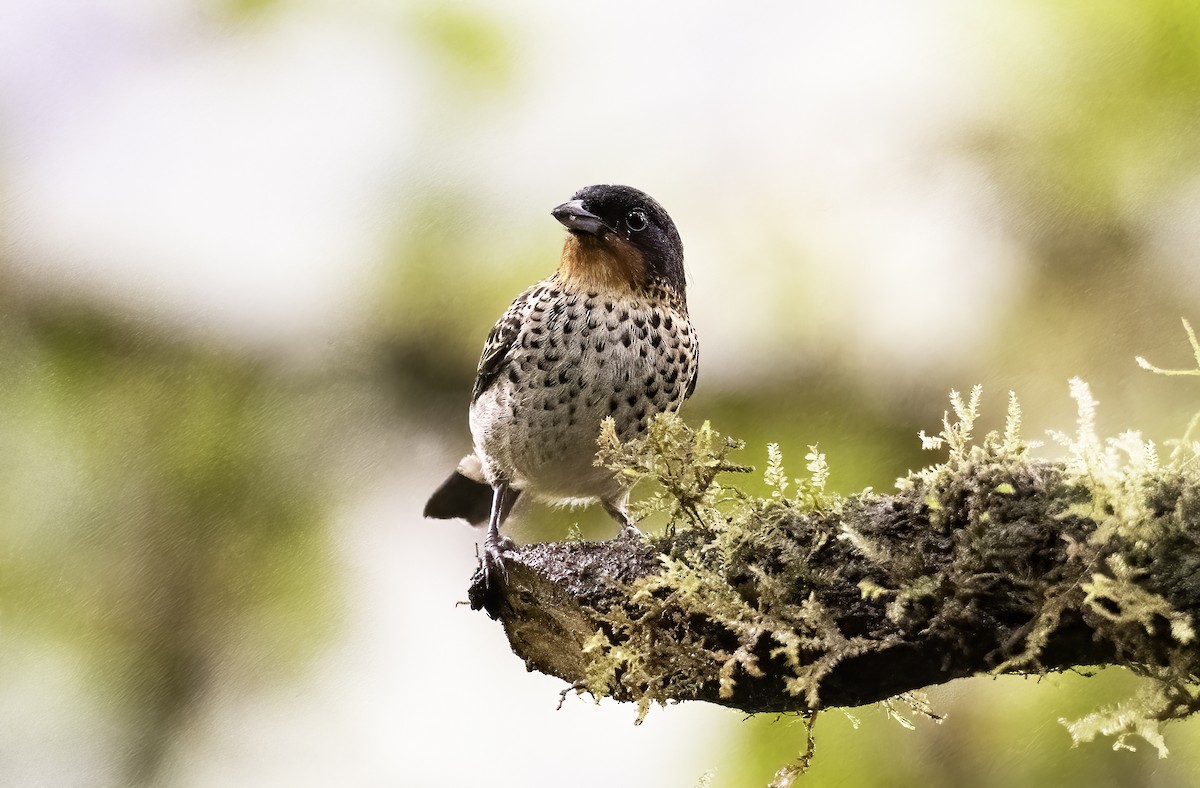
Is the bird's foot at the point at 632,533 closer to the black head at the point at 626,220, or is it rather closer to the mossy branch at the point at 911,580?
the mossy branch at the point at 911,580

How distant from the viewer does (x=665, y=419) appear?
1204 mm

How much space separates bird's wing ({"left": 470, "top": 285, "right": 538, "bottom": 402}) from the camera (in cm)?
185

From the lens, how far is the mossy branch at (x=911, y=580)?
950 millimetres

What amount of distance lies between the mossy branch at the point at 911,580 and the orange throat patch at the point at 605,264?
51 cm

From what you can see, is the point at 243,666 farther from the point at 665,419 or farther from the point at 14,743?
the point at 665,419

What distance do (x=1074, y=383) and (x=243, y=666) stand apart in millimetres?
2177

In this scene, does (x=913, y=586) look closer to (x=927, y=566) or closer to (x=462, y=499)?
(x=927, y=566)

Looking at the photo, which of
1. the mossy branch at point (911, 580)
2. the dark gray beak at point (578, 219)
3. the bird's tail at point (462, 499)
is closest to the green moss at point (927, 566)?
the mossy branch at point (911, 580)

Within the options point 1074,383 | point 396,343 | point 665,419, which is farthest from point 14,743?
point 1074,383

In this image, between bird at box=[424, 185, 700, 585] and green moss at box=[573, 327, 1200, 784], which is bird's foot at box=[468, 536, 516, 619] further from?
green moss at box=[573, 327, 1200, 784]

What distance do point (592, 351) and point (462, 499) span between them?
0.66 m

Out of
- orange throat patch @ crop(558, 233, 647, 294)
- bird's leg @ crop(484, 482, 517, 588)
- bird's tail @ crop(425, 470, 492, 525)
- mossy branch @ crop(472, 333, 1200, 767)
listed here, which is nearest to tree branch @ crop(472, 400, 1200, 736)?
mossy branch @ crop(472, 333, 1200, 767)

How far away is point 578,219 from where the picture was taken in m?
1.66

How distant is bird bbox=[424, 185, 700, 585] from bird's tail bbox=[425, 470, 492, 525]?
1.27 feet
